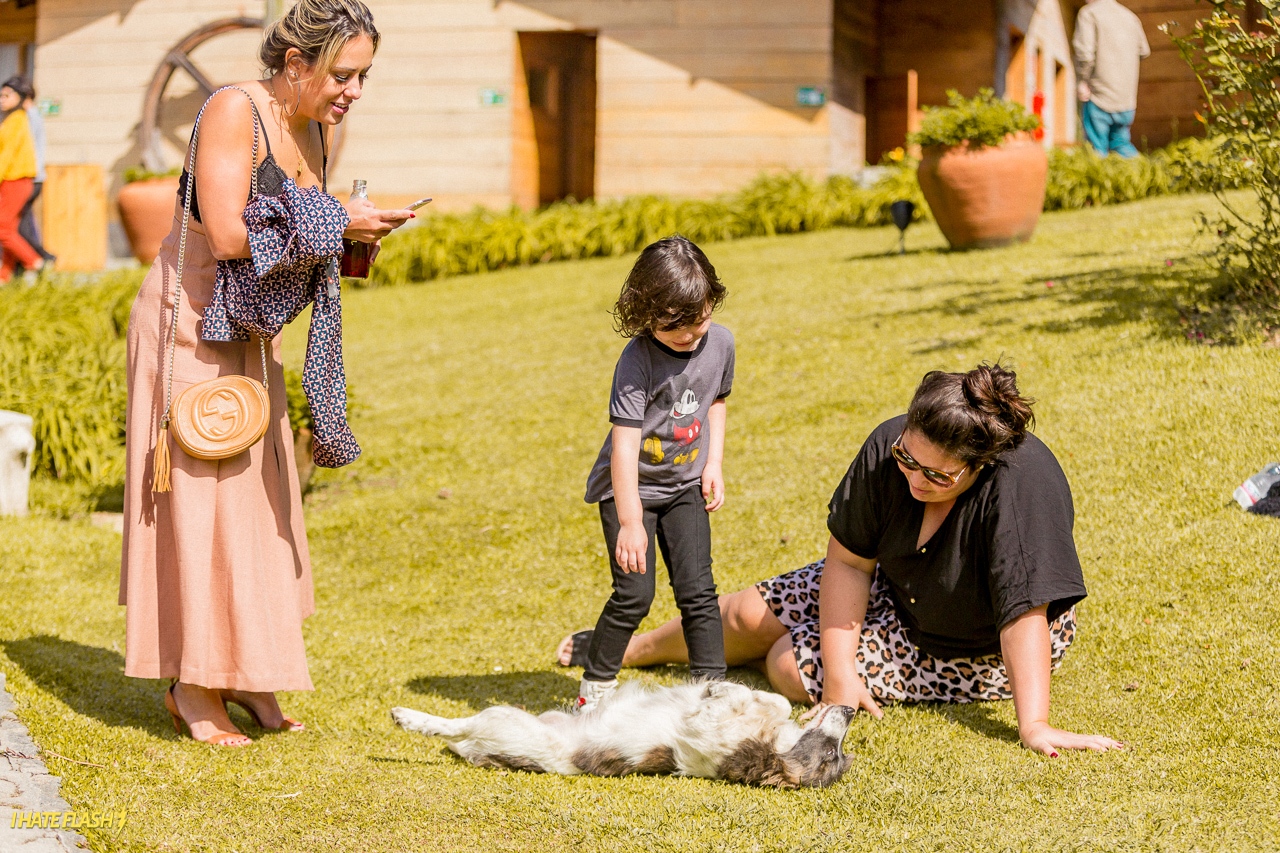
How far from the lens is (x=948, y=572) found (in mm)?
3361

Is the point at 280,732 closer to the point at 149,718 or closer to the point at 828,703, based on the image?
the point at 149,718

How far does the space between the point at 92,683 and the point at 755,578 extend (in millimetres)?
2300

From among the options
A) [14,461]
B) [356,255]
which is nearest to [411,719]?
[356,255]

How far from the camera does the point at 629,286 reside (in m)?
3.29

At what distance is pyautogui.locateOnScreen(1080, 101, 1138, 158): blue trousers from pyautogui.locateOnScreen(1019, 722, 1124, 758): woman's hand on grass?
1212cm

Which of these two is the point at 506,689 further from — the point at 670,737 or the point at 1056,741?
the point at 1056,741

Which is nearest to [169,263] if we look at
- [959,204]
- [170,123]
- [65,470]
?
[65,470]

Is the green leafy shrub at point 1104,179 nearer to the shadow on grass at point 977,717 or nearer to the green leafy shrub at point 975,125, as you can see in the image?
the green leafy shrub at point 975,125

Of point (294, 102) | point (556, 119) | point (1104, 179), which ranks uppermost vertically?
point (556, 119)

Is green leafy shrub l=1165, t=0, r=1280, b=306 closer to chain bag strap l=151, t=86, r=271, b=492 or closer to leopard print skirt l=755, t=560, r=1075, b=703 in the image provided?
leopard print skirt l=755, t=560, r=1075, b=703

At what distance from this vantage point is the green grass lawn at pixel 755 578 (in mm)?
2887

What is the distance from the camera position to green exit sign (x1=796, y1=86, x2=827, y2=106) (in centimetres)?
1456

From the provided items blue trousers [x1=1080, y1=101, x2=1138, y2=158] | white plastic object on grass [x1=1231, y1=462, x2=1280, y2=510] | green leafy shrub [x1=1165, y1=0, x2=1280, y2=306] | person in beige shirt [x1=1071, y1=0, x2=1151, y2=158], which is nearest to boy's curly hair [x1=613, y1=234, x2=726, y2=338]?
white plastic object on grass [x1=1231, y1=462, x2=1280, y2=510]

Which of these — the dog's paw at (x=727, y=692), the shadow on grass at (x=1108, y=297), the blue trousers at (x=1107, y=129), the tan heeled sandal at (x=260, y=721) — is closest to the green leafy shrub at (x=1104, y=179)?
the blue trousers at (x=1107, y=129)
